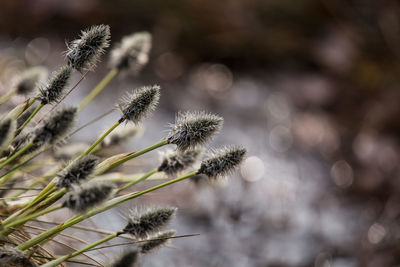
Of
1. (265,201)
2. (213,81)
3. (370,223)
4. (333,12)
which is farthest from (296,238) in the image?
(333,12)

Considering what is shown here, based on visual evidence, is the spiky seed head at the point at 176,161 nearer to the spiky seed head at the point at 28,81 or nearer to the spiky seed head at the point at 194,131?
the spiky seed head at the point at 194,131

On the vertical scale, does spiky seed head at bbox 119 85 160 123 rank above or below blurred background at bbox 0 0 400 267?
below

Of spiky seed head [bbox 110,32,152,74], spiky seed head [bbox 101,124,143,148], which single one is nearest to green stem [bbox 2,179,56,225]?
spiky seed head [bbox 101,124,143,148]

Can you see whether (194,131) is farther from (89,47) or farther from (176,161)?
(89,47)

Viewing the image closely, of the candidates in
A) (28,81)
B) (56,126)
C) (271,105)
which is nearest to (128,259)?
(56,126)

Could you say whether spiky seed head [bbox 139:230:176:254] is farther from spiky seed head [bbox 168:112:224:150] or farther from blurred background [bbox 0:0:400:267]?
blurred background [bbox 0:0:400:267]

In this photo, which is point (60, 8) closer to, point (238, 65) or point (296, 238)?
point (238, 65)

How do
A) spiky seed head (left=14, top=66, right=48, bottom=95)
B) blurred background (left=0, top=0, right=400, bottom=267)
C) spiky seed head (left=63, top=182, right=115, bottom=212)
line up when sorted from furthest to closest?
blurred background (left=0, top=0, right=400, bottom=267) → spiky seed head (left=14, top=66, right=48, bottom=95) → spiky seed head (left=63, top=182, right=115, bottom=212)
